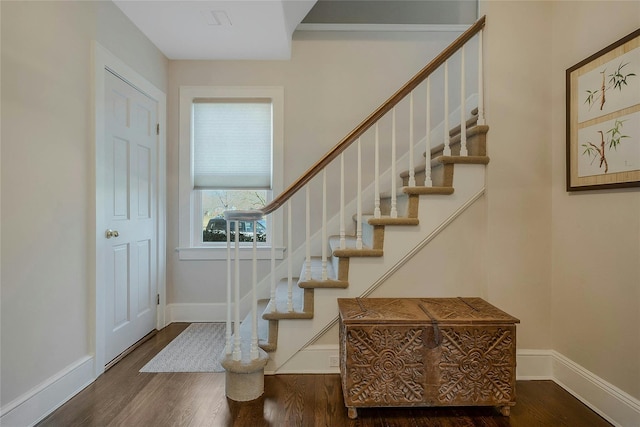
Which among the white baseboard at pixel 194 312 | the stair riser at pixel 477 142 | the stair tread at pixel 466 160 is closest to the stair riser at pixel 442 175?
the stair tread at pixel 466 160

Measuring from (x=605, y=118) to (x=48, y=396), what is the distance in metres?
3.19

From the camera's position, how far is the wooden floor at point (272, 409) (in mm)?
1585

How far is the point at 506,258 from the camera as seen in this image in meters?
1.99

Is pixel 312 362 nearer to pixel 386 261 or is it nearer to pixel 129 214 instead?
pixel 386 261

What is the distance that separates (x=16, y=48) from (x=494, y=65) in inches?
101

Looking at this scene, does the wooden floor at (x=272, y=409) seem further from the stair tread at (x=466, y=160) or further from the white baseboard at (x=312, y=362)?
the stair tread at (x=466, y=160)

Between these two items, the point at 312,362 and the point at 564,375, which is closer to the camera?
the point at 564,375

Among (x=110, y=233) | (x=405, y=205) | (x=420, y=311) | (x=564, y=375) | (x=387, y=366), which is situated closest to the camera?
(x=387, y=366)

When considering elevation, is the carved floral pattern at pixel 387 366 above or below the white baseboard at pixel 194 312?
above

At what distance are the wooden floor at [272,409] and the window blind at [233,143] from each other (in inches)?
65.0

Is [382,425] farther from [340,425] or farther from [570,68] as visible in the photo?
[570,68]

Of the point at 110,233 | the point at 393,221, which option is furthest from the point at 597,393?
the point at 110,233

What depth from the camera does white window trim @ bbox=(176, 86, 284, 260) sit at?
2896 millimetres

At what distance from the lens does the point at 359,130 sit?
1.94m
